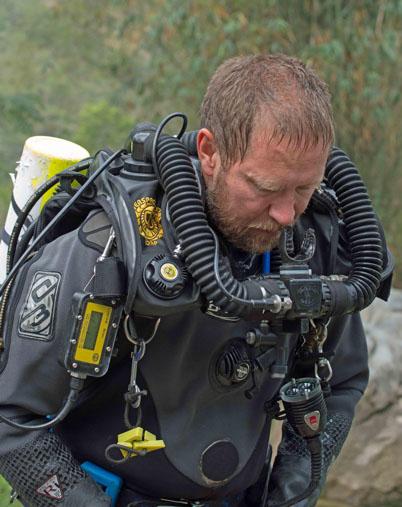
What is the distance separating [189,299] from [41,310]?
321 millimetres

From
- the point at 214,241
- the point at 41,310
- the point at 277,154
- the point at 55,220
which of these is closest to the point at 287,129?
the point at 277,154

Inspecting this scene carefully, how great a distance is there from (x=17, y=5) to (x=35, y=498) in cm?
770

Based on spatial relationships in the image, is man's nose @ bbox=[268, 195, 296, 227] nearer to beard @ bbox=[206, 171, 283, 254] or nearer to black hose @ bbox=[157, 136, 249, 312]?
beard @ bbox=[206, 171, 283, 254]

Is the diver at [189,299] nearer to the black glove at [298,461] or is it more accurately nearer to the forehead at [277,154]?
the forehead at [277,154]

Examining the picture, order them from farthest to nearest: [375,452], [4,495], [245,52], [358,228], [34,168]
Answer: [245,52] → [375,452] → [4,495] → [34,168] → [358,228]

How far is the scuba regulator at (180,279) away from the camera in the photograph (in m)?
2.20

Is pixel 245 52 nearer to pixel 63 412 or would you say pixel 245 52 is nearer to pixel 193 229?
pixel 193 229

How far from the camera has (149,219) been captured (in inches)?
90.5

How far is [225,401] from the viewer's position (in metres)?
2.50

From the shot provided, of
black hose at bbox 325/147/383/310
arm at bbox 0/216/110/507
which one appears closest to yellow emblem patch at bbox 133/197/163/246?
arm at bbox 0/216/110/507

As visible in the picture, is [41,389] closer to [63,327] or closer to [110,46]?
[63,327]

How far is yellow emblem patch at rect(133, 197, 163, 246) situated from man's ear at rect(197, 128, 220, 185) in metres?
0.15

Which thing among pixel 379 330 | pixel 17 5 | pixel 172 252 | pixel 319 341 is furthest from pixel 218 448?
pixel 17 5

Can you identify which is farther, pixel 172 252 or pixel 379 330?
pixel 379 330
